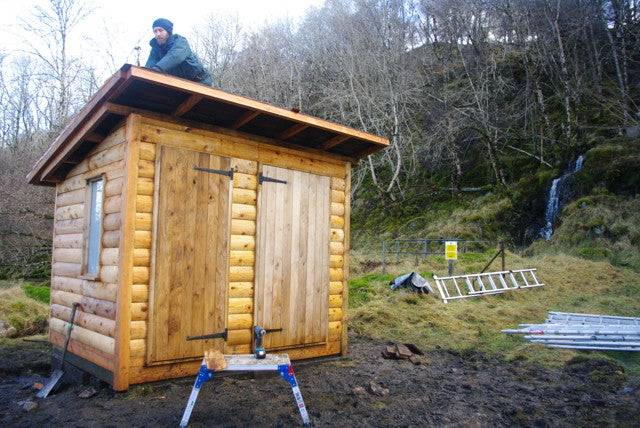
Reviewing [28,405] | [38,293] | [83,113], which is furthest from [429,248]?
[28,405]

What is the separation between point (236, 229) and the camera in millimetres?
5887

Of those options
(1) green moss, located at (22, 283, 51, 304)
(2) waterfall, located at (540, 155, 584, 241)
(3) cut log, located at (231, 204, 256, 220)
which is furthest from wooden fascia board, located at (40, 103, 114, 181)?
(2) waterfall, located at (540, 155, 584, 241)

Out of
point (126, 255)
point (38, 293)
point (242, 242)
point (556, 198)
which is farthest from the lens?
point (556, 198)

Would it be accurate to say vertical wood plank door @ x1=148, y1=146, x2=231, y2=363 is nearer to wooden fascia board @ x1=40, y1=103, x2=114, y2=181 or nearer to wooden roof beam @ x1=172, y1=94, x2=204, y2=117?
wooden roof beam @ x1=172, y1=94, x2=204, y2=117

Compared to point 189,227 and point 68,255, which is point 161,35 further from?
point 68,255

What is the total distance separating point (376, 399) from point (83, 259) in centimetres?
396

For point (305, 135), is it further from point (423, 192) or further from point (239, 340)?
point (423, 192)

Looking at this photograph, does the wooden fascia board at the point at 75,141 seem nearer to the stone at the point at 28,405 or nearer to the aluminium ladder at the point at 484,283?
the stone at the point at 28,405

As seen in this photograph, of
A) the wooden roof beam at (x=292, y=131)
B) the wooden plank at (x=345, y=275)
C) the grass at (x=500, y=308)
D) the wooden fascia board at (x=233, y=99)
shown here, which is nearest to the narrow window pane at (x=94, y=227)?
the wooden fascia board at (x=233, y=99)

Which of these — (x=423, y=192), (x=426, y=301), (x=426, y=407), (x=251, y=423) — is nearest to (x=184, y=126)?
(x=251, y=423)

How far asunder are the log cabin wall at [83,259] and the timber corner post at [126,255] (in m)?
0.21

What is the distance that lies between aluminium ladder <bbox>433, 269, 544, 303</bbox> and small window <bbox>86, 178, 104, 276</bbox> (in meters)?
7.57

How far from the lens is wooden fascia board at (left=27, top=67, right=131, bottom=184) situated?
473 centimetres

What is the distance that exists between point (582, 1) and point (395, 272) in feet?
52.7
